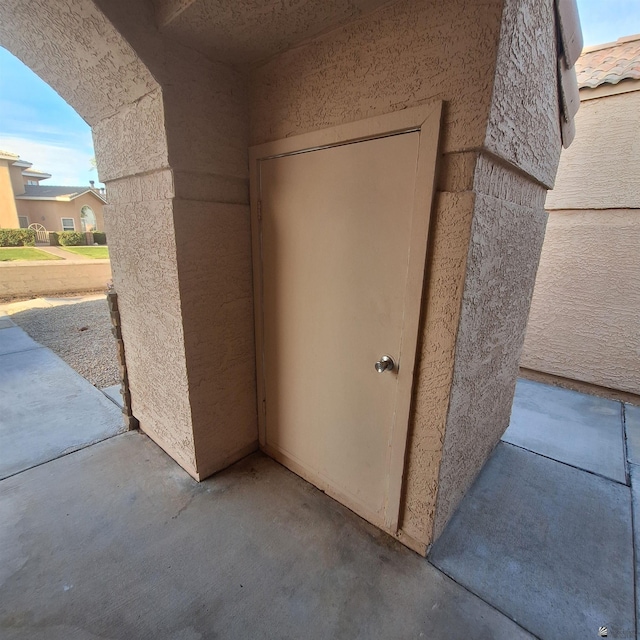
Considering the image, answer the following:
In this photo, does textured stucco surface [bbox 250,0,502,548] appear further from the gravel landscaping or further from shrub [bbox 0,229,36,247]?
shrub [bbox 0,229,36,247]

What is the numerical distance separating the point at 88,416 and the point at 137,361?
1.08 m

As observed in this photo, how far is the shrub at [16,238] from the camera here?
41.1 feet

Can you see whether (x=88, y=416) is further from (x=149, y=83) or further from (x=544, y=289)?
(x=544, y=289)

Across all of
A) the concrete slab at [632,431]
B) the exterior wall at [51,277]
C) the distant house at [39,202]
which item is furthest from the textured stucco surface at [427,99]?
the distant house at [39,202]

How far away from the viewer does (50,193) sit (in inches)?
706

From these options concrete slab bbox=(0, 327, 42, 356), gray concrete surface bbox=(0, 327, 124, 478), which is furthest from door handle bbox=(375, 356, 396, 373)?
concrete slab bbox=(0, 327, 42, 356)

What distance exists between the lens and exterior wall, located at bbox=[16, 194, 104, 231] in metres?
15.9

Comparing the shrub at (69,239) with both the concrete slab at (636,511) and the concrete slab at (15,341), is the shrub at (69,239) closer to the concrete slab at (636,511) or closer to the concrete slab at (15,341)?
the concrete slab at (15,341)

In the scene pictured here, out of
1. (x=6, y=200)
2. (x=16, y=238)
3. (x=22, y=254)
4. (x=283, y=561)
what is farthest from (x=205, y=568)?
(x=6, y=200)

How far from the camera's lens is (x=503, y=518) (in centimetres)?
218

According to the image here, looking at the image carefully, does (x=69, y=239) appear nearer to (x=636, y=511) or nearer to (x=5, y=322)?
(x=5, y=322)

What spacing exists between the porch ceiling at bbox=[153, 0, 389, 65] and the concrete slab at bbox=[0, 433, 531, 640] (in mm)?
2895

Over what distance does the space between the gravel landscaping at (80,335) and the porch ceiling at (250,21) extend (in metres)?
3.55

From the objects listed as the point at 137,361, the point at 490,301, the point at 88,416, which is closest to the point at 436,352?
the point at 490,301
